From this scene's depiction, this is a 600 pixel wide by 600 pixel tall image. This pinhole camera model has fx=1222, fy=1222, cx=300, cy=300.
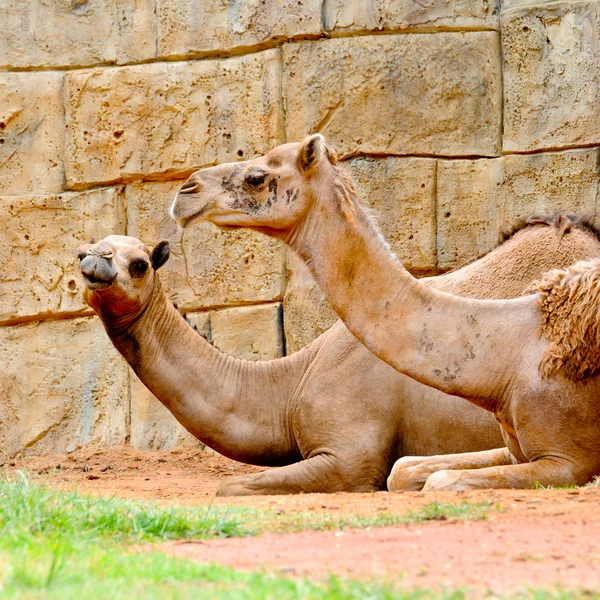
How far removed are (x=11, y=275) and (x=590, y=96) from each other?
210 inches

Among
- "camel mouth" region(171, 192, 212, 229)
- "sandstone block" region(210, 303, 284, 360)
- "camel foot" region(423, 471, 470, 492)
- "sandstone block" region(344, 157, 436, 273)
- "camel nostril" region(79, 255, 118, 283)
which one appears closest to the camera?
"camel foot" region(423, 471, 470, 492)

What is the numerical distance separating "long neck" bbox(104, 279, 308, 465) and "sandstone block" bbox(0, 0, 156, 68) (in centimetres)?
358

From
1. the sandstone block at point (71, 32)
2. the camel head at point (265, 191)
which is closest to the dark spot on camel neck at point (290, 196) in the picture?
the camel head at point (265, 191)

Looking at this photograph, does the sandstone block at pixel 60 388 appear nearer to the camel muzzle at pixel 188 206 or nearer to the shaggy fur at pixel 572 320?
the camel muzzle at pixel 188 206

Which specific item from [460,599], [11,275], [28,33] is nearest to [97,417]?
[11,275]

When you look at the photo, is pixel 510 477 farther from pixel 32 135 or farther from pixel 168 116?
pixel 32 135

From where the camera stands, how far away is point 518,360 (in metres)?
6.85

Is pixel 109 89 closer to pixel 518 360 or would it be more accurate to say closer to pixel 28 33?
pixel 28 33

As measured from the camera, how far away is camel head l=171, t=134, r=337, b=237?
7062 millimetres

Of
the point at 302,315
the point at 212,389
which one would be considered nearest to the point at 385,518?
the point at 212,389

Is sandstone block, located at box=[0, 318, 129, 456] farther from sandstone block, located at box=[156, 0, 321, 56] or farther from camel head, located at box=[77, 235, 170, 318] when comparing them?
sandstone block, located at box=[156, 0, 321, 56]

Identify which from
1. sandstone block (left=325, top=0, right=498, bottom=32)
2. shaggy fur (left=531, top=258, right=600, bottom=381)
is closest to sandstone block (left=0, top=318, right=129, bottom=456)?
sandstone block (left=325, top=0, right=498, bottom=32)

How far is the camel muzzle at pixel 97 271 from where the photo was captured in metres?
8.00

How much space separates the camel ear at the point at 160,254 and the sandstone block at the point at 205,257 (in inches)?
79.0
